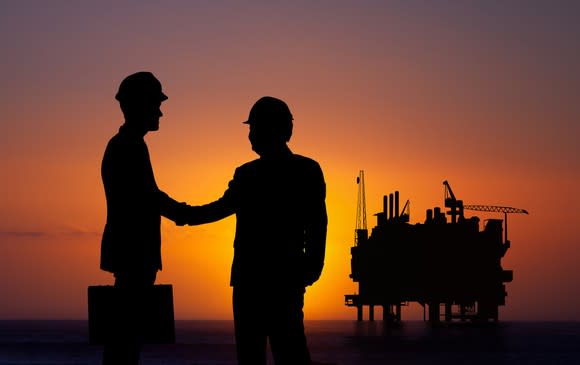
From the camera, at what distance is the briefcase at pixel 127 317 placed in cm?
667

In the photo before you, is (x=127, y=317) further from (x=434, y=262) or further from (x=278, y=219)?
(x=434, y=262)

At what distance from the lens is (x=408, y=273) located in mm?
182375

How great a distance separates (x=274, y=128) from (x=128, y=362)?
1759 mm

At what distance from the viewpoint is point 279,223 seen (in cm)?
680

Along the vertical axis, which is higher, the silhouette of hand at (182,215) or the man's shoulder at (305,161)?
the man's shoulder at (305,161)

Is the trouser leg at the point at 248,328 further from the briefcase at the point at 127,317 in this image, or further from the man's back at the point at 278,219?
the briefcase at the point at 127,317

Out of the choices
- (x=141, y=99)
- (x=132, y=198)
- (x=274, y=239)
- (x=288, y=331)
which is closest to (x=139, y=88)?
(x=141, y=99)

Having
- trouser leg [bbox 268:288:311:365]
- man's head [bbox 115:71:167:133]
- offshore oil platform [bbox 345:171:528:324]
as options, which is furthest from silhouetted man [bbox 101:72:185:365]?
offshore oil platform [bbox 345:171:528:324]

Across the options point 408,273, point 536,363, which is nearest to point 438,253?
point 408,273

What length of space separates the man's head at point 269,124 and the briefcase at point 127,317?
3.67 ft

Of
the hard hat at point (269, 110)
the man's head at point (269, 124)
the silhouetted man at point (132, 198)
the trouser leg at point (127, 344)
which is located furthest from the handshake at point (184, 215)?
the hard hat at point (269, 110)

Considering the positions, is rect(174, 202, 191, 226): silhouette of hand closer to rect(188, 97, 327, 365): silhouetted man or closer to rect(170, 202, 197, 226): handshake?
rect(170, 202, 197, 226): handshake

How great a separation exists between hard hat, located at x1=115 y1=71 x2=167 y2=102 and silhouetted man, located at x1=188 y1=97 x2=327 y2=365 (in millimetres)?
663

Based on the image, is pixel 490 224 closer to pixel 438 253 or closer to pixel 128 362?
pixel 438 253
